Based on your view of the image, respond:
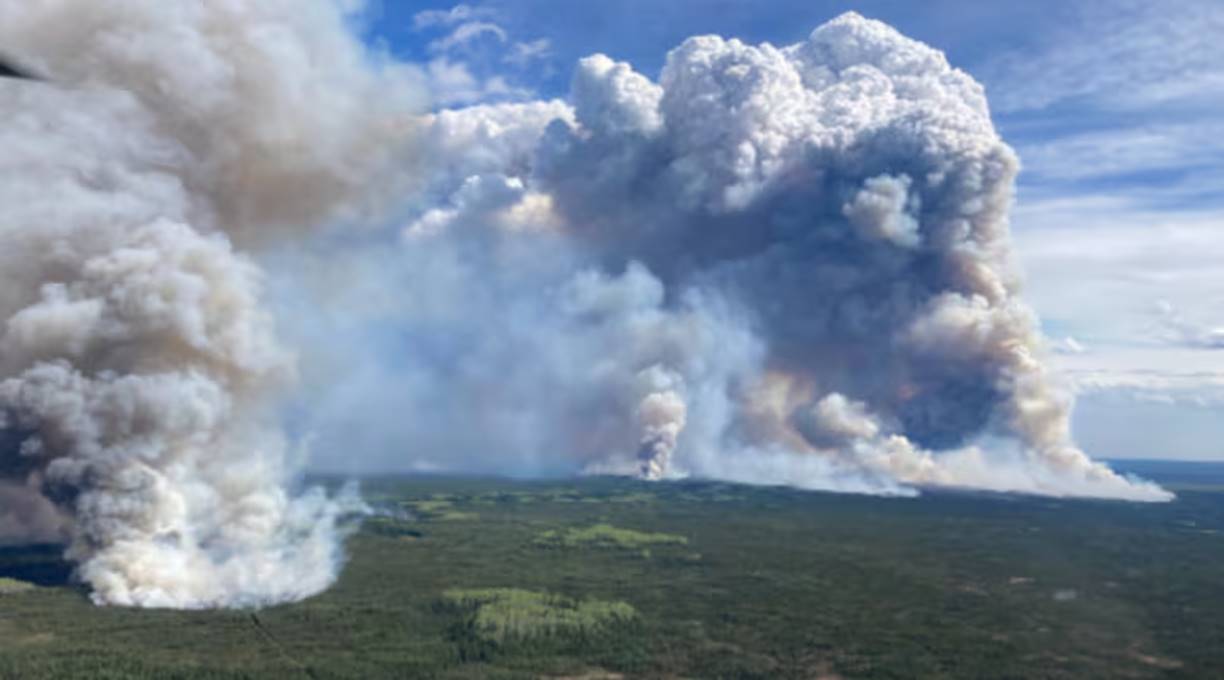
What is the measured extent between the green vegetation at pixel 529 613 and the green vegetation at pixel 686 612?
0.78ft

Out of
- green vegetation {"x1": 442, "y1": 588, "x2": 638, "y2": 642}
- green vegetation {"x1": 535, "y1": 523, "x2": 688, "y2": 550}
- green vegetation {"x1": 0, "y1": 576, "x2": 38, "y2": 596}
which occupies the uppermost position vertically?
green vegetation {"x1": 535, "y1": 523, "x2": 688, "y2": 550}

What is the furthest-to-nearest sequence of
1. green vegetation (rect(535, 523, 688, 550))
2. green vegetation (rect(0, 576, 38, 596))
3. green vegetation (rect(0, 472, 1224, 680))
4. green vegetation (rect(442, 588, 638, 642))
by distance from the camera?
1. green vegetation (rect(535, 523, 688, 550))
2. green vegetation (rect(0, 576, 38, 596))
3. green vegetation (rect(442, 588, 638, 642))
4. green vegetation (rect(0, 472, 1224, 680))

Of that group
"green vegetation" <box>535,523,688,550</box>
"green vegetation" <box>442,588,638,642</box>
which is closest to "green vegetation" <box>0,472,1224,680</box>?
"green vegetation" <box>442,588,638,642</box>

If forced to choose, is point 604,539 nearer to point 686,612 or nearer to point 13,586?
point 686,612

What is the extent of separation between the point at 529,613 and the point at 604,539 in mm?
46819

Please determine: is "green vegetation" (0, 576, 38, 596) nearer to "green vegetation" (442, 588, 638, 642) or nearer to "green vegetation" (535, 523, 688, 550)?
"green vegetation" (442, 588, 638, 642)

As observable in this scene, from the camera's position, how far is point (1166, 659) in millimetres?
62688

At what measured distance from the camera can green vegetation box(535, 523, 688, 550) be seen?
4427 inches

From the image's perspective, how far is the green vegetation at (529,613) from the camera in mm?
66688

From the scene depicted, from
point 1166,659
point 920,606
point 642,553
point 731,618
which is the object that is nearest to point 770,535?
point 642,553

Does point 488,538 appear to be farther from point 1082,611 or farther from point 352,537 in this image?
point 1082,611

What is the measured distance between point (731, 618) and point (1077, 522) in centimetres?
10121

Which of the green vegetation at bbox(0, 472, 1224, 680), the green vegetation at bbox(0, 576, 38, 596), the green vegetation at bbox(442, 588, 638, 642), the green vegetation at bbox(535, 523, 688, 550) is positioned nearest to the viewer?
the green vegetation at bbox(0, 472, 1224, 680)

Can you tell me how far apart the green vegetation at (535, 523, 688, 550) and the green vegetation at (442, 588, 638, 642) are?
32.5 m
